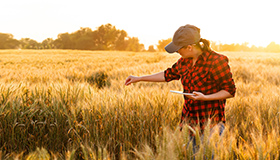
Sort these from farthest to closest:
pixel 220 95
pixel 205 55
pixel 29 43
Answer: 1. pixel 29 43
2. pixel 205 55
3. pixel 220 95

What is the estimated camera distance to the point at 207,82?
68.3 inches

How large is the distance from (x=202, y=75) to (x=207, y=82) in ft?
0.22

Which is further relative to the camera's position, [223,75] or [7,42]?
[7,42]

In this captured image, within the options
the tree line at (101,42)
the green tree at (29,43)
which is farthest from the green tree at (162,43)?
the green tree at (29,43)

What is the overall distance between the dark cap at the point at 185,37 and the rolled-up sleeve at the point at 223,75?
23 centimetres

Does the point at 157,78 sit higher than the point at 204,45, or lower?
lower

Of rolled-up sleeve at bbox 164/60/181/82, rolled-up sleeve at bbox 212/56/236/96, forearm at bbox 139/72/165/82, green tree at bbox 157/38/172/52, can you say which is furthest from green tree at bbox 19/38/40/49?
rolled-up sleeve at bbox 212/56/236/96

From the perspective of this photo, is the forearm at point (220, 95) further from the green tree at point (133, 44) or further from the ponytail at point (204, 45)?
the green tree at point (133, 44)

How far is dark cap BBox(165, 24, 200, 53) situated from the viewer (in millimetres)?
1648

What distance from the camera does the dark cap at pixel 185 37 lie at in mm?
1648

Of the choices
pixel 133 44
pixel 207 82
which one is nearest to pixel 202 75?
pixel 207 82

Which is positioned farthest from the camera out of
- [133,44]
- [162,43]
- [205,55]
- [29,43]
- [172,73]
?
[29,43]

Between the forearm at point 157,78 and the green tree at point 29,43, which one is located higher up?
the green tree at point 29,43

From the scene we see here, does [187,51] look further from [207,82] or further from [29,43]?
[29,43]
